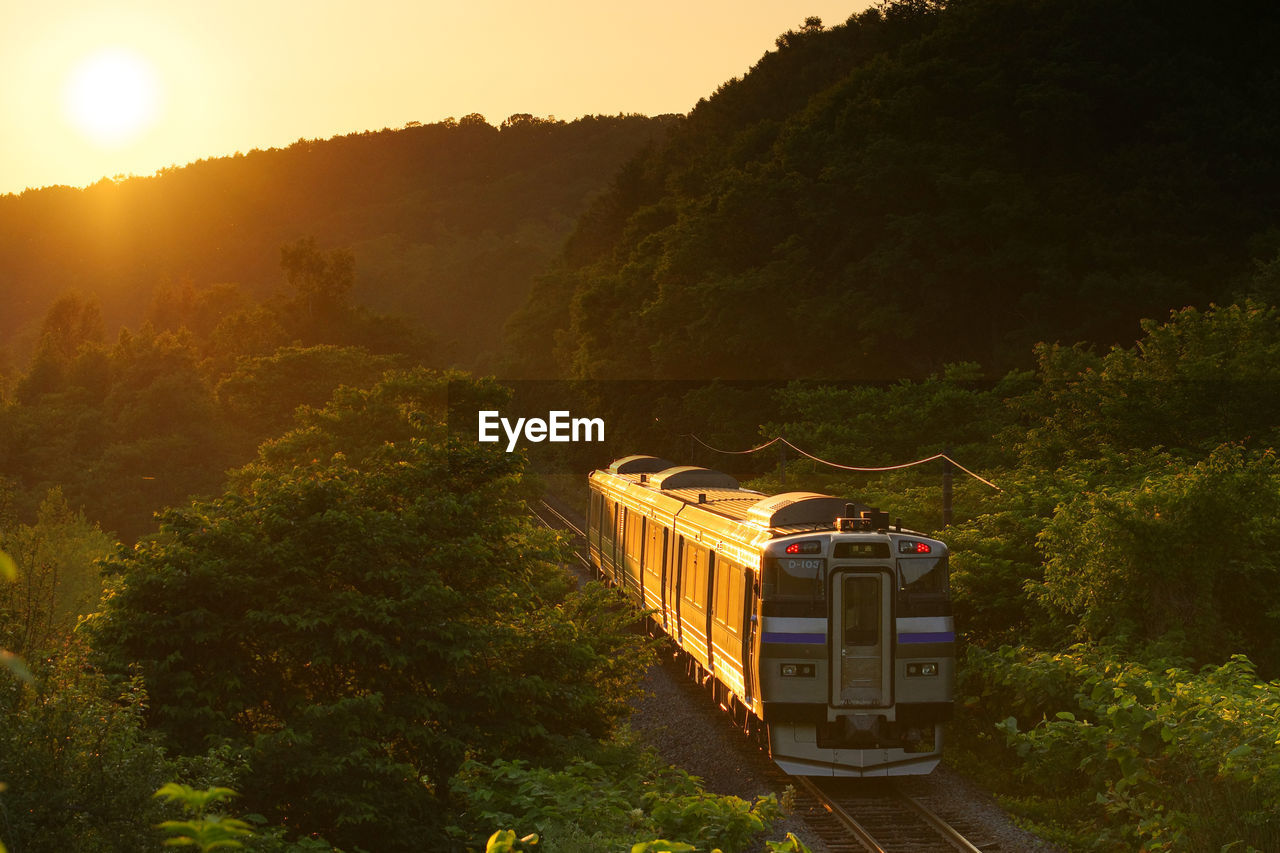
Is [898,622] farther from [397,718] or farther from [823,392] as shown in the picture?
[823,392]

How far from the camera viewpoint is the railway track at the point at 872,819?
1278 centimetres

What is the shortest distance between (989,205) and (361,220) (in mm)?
138201

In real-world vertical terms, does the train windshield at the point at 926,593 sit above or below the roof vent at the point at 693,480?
below

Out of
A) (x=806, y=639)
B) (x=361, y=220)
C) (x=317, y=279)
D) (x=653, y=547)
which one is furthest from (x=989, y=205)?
(x=361, y=220)

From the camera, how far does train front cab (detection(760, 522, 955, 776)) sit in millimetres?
14438

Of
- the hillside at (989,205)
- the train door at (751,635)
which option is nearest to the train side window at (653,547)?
the train door at (751,635)

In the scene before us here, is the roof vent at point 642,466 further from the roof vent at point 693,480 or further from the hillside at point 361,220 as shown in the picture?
the hillside at point 361,220

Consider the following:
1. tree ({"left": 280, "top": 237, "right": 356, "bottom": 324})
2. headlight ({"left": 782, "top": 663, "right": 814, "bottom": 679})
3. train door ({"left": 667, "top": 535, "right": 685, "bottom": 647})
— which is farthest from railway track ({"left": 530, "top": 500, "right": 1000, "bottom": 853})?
tree ({"left": 280, "top": 237, "right": 356, "bottom": 324})

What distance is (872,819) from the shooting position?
13.8m

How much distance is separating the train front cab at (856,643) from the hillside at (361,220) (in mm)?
115505

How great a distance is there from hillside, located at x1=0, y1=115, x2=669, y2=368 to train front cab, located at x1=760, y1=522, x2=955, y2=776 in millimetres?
115505

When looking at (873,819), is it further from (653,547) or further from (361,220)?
(361,220)

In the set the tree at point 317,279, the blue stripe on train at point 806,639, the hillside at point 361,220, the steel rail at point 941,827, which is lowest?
the steel rail at point 941,827

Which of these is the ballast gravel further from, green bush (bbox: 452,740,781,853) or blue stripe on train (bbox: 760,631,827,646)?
green bush (bbox: 452,740,781,853)
